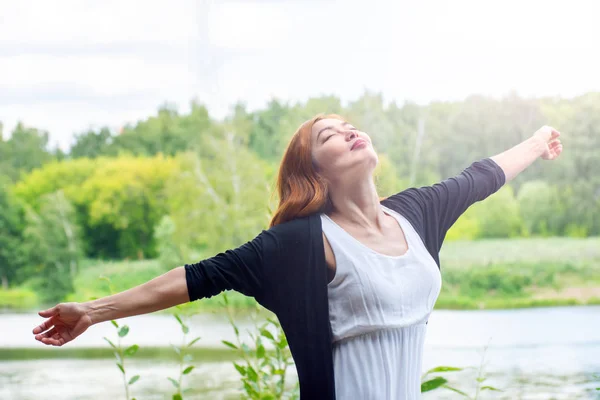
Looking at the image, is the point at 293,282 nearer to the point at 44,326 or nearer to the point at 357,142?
the point at 357,142

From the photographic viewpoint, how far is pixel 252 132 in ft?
21.4

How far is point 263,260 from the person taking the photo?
1.03m

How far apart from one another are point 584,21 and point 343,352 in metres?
5.44

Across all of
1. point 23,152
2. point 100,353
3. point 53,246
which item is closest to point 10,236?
point 53,246

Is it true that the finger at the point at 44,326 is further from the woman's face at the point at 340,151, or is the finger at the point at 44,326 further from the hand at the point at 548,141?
the hand at the point at 548,141

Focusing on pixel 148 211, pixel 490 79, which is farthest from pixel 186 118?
pixel 490 79

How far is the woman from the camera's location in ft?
3.30

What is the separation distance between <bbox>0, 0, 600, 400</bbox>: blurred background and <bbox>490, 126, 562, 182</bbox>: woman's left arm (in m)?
4.37

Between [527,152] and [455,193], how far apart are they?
0.56ft

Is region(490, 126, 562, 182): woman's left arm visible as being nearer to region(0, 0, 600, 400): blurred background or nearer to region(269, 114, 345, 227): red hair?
region(269, 114, 345, 227): red hair

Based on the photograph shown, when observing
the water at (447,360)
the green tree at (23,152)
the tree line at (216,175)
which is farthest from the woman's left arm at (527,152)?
the green tree at (23,152)

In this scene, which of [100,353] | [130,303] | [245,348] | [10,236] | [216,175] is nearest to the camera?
[130,303]

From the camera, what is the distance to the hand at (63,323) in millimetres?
992

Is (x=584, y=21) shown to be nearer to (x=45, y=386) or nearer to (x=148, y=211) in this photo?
(x=148, y=211)
